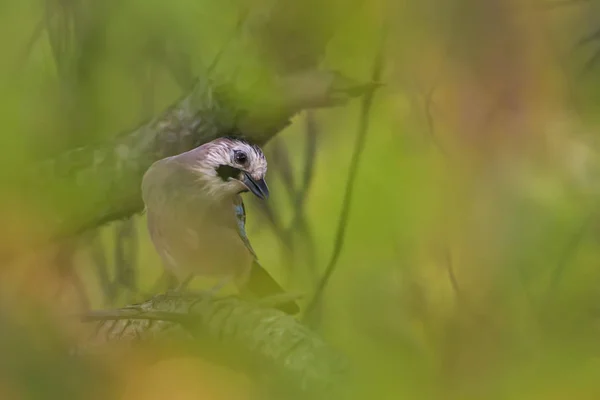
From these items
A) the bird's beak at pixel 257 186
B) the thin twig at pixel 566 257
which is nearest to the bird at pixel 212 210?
the bird's beak at pixel 257 186

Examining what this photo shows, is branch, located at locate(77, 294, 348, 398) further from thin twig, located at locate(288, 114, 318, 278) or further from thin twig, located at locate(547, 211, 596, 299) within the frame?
thin twig, located at locate(547, 211, 596, 299)

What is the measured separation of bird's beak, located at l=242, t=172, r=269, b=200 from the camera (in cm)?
67

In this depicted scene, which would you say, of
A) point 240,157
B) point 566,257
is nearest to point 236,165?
point 240,157

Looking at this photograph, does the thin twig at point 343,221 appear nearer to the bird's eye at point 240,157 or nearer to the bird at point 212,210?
the bird at point 212,210

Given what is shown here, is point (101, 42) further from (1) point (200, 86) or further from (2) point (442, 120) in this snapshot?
(2) point (442, 120)

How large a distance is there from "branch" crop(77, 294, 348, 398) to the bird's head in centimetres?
15

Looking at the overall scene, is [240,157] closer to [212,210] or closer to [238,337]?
[212,210]

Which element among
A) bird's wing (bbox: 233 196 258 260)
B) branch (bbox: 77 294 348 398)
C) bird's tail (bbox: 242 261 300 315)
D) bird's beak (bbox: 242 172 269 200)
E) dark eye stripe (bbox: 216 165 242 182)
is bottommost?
branch (bbox: 77 294 348 398)

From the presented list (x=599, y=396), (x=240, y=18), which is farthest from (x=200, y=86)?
(x=599, y=396)

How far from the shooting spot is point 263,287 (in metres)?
0.67

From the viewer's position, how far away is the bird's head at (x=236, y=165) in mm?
666

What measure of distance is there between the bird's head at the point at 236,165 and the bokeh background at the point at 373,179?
0.02m

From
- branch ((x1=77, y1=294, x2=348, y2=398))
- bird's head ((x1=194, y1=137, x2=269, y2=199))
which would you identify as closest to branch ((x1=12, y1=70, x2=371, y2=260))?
bird's head ((x1=194, y1=137, x2=269, y2=199))

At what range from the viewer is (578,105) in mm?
659
